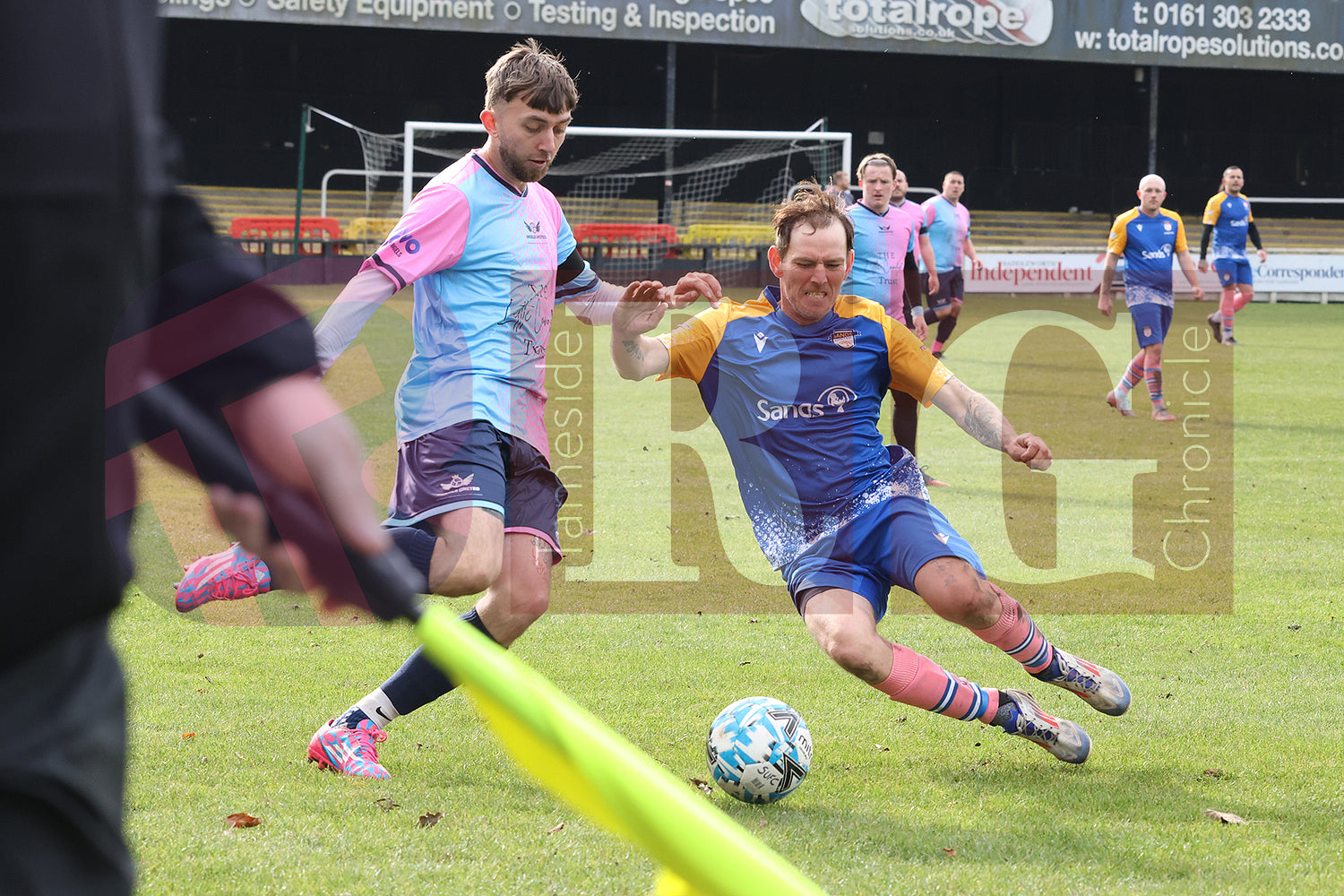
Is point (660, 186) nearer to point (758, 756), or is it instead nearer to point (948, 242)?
point (948, 242)

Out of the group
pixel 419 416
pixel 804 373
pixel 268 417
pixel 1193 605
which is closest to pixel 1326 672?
pixel 1193 605

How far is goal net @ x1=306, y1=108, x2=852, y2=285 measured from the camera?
26.6 metres

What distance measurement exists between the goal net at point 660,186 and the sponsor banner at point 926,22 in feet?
8.89

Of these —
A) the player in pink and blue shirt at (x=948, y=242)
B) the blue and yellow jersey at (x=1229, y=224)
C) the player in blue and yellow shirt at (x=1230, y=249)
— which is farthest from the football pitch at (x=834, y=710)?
the blue and yellow jersey at (x=1229, y=224)

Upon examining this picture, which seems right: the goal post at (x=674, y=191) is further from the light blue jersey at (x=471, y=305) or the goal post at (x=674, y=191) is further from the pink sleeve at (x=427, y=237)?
the pink sleeve at (x=427, y=237)

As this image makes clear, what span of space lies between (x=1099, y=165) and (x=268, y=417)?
40466 millimetres

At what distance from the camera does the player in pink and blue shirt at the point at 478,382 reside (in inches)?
156

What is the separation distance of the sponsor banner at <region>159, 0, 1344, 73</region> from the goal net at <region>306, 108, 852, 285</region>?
271 centimetres

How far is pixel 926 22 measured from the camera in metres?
32.6

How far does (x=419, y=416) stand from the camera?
4.22 metres

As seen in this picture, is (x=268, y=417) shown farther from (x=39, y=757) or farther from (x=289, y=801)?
(x=289, y=801)

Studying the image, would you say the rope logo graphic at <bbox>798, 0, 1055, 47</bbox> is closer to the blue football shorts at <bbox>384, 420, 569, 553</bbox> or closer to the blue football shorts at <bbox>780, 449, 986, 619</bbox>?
the blue football shorts at <bbox>780, 449, 986, 619</bbox>

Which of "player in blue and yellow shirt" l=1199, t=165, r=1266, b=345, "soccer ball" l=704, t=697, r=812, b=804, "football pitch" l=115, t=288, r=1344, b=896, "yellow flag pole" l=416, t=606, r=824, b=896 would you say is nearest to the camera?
"yellow flag pole" l=416, t=606, r=824, b=896

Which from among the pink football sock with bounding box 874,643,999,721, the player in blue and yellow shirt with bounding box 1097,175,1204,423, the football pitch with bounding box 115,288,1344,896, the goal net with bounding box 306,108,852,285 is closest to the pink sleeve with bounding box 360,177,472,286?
the football pitch with bounding box 115,288,1344,896
